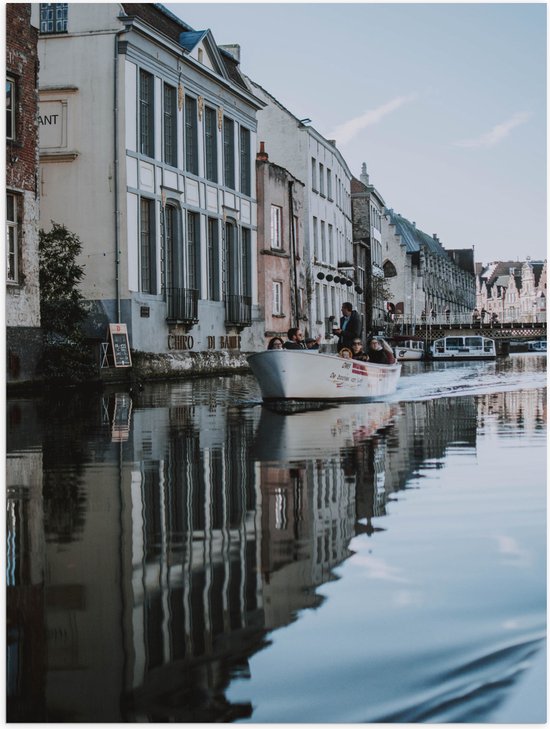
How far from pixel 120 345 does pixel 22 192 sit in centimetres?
631

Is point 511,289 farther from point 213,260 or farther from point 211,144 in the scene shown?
point 211,144

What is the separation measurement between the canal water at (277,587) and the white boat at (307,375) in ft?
28.5

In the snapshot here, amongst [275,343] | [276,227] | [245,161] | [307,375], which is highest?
[245,161]

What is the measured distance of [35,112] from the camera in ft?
78.3

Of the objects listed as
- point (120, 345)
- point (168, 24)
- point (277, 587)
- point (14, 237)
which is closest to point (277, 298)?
point (168, 24)

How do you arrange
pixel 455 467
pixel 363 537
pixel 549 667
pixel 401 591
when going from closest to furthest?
pixel 549 667 → pixel 401 591 → pixel 363 537 → pixel 455 467

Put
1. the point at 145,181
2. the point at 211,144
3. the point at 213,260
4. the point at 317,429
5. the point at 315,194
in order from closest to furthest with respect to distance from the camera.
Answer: the point at 317,429 → the point at 145,181 → the point at 211,144 → the point at 213,260 → the point at 315,194

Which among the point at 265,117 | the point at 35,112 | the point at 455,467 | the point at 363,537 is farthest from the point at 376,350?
the point at 265,117

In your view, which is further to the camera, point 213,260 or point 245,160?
point 245,160

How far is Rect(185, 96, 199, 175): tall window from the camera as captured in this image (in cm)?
3450

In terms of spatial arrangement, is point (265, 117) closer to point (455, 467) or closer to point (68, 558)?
point (455, 467)

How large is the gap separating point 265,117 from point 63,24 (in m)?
24.1

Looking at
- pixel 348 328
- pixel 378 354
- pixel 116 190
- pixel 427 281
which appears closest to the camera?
pixel 348 328

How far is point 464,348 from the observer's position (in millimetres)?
71188
